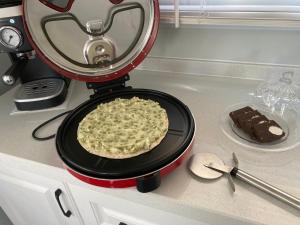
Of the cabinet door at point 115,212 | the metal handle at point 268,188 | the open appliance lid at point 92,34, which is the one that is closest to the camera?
the metal handle at point 268,188

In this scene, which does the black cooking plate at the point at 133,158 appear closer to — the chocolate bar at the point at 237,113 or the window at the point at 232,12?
the chocolate bar at the point at 237,113

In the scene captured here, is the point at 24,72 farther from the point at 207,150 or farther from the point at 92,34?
the point at 207,150

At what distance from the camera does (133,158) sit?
63 centimetres

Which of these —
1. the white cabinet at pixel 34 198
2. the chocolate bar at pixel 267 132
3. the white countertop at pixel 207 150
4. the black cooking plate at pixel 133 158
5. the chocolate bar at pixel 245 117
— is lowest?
the white cabinet at pixel 34 198

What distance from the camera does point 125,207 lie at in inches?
28.0

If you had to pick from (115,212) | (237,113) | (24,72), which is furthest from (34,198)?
(237,113)

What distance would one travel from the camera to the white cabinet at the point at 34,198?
848mm

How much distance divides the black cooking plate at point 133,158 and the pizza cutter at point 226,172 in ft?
0.21

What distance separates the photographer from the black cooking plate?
1.95 ft

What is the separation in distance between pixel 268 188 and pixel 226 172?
0.10 metres

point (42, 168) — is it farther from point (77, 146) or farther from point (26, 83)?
point (26, 83)

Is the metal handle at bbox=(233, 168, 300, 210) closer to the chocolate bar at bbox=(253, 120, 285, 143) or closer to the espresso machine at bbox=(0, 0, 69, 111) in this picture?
the chocolate bar at bbox=(253, 120, 285, 143)

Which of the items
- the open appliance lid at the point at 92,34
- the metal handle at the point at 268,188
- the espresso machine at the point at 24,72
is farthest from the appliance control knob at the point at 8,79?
the metal handle at the point at 268,188

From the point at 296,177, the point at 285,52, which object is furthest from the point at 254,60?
the point at 296,177
